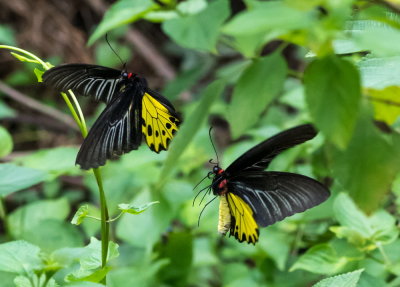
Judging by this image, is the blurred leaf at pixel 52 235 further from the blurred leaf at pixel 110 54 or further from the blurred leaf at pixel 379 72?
the blurred leaf at pixel 110 54

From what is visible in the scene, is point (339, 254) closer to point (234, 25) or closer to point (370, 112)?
point (370, 112)

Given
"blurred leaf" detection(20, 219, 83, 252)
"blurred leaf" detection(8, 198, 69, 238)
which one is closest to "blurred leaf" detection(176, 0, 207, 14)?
"blurred leaf" detection(20, 219, 83, 252)

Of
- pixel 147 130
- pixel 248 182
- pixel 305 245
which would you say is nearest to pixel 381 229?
pixel 248 182

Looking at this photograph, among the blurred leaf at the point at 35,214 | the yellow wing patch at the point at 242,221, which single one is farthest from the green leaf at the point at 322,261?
the blurred leaf at the point at 35,214

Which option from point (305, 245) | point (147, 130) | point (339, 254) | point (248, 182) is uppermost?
point (147, 130)

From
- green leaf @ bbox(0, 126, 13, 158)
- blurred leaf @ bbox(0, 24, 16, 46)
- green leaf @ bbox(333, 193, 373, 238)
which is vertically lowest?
green leaf @ bbox(333, 193, 373, 238)

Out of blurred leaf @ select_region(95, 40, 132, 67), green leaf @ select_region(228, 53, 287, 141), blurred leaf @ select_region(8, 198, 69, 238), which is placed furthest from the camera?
blurred leaf @ select_region(95, 40, 132, 67)

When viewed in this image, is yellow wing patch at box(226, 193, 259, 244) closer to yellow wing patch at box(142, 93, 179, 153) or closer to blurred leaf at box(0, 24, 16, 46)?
yellow wing patch at box(142, 93, 179, 153)
